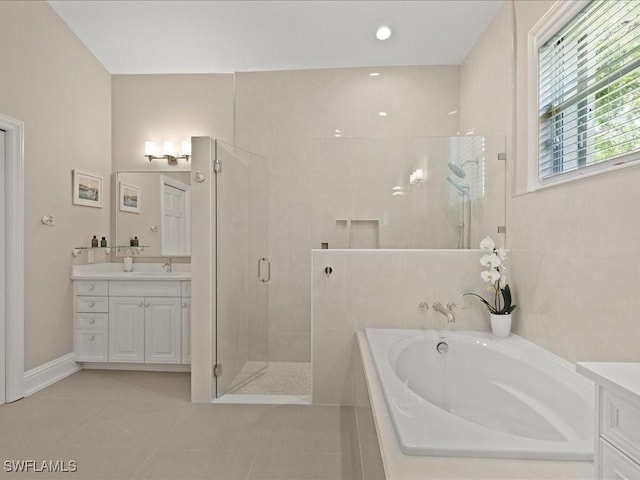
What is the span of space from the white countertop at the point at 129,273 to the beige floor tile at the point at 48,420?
1018 millimetres

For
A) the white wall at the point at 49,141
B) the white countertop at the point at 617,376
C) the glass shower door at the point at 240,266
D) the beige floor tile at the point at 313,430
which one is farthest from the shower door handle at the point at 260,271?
the white countertop at the point at 617,376

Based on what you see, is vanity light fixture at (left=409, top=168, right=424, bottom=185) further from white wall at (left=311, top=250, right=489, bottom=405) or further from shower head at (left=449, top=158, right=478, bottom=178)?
white wall at (left=311, top=250, right=489, bottom=405)

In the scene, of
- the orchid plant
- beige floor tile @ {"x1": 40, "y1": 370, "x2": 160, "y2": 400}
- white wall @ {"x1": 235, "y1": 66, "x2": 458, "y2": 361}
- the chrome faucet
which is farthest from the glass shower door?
the orchid plant

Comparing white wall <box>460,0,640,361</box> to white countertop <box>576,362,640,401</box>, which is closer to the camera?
white countertop <box>576,362,640,401</box>

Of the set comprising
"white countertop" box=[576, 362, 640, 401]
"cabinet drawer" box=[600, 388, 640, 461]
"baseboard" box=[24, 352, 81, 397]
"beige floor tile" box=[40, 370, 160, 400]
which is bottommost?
"beige floor tile" box=[40, 370, 160, 400]

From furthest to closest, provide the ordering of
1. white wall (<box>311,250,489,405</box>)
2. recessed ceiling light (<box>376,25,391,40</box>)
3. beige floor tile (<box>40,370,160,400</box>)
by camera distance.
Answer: recessed ceiling light (<box>376,25,391,40</box>) → beige floor tile (<box>40,370,160,400</box>) → white wall (<box>311,250,489,405</box>)

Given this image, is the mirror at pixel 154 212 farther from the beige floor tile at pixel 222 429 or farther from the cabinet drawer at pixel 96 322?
the beige floor tile at pixel 222 429

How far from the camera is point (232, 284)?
9.50 feet

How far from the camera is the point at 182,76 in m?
3.72

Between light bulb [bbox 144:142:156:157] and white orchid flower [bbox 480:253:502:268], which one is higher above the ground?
light bulb [bbox 144:142:156:157]

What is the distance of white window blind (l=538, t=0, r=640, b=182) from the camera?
1534 mm

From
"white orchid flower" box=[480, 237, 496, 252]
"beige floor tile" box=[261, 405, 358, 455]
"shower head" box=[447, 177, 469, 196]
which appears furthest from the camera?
"shower head" box=[447, 177, 469, 196]

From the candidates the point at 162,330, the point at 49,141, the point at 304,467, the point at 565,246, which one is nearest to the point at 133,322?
the point at 162,330

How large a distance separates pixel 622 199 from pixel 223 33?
3.10 m
